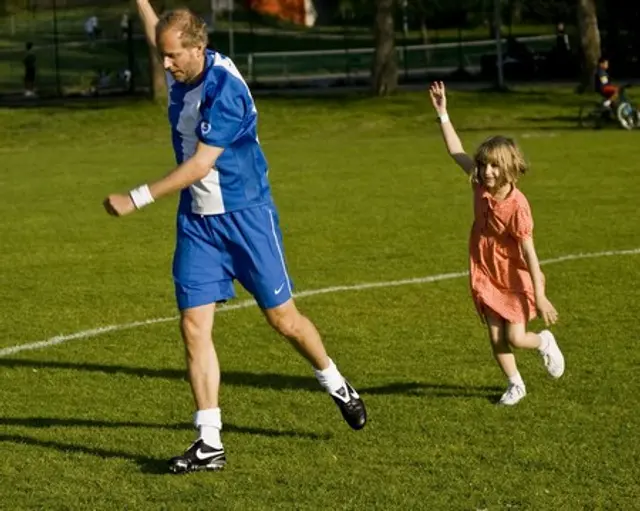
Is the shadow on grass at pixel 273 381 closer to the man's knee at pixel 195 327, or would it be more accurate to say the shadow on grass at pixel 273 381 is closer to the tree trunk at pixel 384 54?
the man's knee at pixel 195 327

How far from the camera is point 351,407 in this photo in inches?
341

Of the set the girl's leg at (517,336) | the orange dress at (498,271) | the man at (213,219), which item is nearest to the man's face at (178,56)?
the man at (213,219)

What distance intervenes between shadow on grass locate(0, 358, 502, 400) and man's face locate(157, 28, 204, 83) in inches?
104

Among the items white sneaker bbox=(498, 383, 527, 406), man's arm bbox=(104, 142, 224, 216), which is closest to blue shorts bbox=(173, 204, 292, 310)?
man's arm bbox=(104, 142, 224, 216)

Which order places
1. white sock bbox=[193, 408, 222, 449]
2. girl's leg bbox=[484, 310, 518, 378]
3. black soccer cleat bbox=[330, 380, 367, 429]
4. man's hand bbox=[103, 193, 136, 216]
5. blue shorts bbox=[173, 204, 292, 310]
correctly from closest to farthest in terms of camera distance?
man's hand bbox=[103, 193, 136, 216] → white sock bbox=[193, 408, 222, 449] → blue shorts bbox=[173, 204, 292, 310] → black soccer cleat bbox=[330, 380, 367, 429] → girl's leg bbox=[484, 310, 518, 378]

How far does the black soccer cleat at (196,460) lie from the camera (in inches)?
316

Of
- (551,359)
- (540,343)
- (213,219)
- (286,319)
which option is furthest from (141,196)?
(551,359)

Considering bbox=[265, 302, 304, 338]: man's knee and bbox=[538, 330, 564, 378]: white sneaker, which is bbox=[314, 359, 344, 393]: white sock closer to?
bbox=[265, 302, 304, 338]: man's knee

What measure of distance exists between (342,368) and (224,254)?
2454mm

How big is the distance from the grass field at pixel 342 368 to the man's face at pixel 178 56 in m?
1.90

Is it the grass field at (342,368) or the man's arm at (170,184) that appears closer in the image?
the man's arm at (170,184)

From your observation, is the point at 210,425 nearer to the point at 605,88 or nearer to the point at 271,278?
the point at 271,278

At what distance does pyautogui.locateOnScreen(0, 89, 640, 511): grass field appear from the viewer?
7.77 m

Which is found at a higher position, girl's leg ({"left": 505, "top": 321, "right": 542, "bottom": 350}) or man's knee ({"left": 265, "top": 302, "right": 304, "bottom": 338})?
man's knee ({"left": 265, "top": 302, "right": 304, "bottom": 338})
